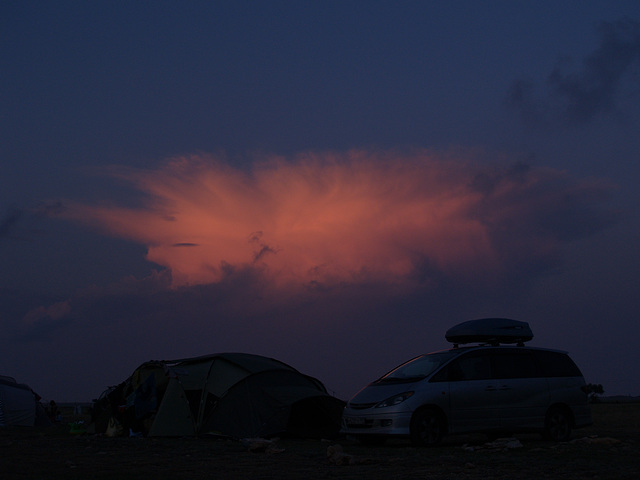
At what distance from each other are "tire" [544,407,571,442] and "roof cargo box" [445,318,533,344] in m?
1.64

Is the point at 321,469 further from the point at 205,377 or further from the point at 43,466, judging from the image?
the point at 205,377

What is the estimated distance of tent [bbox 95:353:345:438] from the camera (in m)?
16.7

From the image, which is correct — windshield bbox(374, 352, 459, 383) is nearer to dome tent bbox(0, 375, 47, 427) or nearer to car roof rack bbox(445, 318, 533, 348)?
car roof rack bbox(445, 318, 533, 348)

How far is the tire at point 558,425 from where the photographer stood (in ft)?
47.5

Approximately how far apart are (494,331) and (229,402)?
6413 millimetres

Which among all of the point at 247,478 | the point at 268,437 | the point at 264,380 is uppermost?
the point at 264,380

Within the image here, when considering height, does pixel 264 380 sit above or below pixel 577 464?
above

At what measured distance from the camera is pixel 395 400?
521 inches

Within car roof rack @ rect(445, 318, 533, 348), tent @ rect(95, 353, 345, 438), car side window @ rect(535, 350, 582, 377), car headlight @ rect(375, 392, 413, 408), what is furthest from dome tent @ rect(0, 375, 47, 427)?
car side window @ rect(535, 350, 582, 377)

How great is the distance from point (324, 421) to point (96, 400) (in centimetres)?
777

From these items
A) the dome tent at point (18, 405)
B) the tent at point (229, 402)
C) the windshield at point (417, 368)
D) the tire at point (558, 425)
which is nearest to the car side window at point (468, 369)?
the windshield at point (417, 368)

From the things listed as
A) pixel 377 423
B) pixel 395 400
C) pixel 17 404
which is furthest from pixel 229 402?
pixel 17 404

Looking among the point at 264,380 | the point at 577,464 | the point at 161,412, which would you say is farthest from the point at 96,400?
the point at 577,464

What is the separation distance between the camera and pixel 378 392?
1377cm
